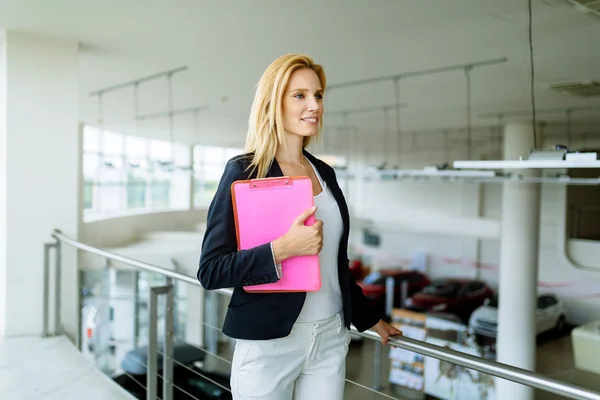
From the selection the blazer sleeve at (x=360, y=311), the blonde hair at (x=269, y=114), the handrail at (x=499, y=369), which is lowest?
the handrail at (x=499, y=369)

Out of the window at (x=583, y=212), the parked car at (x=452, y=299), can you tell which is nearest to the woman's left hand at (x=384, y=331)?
the parked car at (x=452, y=299)

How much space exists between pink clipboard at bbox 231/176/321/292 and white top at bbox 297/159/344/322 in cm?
6

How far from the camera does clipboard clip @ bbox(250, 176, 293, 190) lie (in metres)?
0.78

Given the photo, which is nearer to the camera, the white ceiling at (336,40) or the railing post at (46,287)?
the railing post at (46,287)

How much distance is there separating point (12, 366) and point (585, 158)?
2.57 metres

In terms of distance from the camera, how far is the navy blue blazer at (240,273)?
77cm

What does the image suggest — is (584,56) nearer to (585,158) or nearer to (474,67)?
(474,67)

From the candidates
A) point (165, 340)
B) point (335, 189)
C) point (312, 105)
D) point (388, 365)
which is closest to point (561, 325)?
point (388, 365)

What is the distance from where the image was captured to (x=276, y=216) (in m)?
0.80

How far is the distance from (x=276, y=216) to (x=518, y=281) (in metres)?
6.23

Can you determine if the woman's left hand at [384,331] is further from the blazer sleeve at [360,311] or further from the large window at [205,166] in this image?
the large window at [205,166]

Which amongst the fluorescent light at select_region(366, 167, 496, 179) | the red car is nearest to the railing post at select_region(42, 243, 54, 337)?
the fluorescent light at select_region(366, 167, 496, 179)

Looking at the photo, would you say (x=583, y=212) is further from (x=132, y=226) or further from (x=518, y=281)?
(x=132, y=226)

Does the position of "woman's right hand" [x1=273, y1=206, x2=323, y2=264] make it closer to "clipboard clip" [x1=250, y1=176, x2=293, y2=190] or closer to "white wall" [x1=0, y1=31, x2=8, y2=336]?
"clipboard clip" [x1=250, y1=176, x2=293, y2=190]
